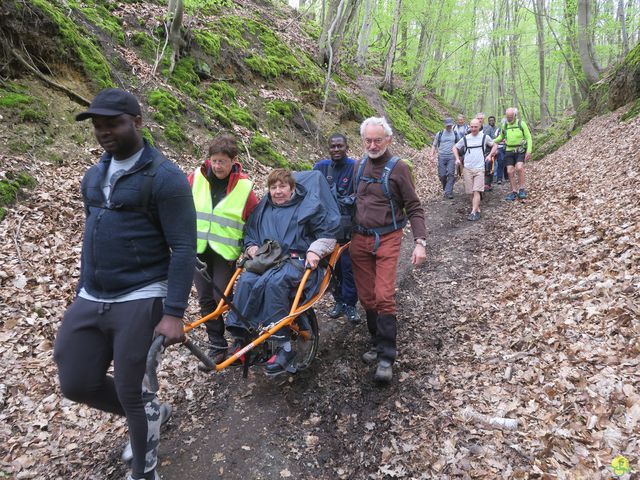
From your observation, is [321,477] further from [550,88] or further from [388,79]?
[550,88]

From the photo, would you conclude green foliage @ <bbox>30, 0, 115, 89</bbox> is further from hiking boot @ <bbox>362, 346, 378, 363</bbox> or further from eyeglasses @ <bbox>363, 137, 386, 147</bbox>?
hiking boot @ <bbox>362, 346, 378, 363</bbox>

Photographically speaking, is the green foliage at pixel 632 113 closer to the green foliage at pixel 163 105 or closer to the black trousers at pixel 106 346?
the green foliage at pixel 163 105

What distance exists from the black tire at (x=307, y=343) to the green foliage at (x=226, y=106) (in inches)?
297

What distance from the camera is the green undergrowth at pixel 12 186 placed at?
5.53 meters

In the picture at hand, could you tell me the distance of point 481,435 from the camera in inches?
137

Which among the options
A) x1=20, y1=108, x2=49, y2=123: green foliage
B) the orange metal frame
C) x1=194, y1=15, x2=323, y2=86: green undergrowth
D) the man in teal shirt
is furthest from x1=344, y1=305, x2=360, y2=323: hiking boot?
x1=194, y1=15, x2=323, y2=86: green undergrowth

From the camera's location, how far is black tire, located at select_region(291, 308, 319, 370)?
14.6 ft

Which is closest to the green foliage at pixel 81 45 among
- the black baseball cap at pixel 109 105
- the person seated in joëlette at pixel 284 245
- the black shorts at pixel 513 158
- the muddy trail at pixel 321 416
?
the person seated in joëlette at pixel 284 245

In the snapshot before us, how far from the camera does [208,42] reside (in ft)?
39.9

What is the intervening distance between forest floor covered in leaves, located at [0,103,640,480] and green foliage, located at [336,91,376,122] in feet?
39.4

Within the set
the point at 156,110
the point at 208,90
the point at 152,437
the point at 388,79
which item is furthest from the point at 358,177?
the point at 388,79

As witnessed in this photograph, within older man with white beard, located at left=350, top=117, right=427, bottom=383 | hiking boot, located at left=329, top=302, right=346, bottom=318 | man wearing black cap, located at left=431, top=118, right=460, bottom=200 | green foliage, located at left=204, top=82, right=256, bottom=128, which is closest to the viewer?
older man with white beard, located at left=350, top=117, right=427, bottom=383

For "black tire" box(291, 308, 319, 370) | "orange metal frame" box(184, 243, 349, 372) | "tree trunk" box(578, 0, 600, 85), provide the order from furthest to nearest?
"tree trunk" box(578, 0, 600, 85)
"black tire" box(291, 308, 319, 370)
"orange metal frame" box(184, 243, 349, 372)

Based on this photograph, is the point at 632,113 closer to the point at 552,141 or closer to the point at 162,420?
the point at 552,141
